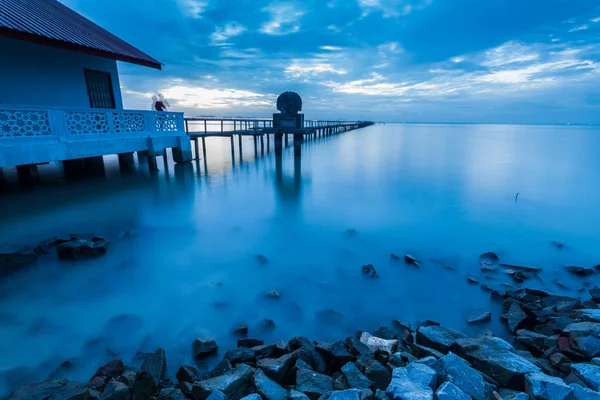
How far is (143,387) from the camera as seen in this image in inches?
103

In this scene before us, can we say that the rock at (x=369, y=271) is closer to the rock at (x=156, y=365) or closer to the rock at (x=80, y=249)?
the rock at (x=156, y=365)

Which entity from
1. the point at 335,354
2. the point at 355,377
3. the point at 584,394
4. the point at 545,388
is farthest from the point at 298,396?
the point at 584,394

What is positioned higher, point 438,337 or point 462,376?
point 462,376

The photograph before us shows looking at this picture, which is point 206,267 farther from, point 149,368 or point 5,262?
point 5,262

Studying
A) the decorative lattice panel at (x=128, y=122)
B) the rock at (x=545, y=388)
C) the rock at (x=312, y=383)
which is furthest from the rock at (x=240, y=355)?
the decorative lattice panel at (x=128, y=122)

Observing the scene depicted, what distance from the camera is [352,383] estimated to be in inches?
103

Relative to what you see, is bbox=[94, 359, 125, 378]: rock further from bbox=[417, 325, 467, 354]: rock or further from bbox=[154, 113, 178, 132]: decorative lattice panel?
bbox=[154, 113, 178, 132]: decorative lattice panel

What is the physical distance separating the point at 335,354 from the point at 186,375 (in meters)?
1.47

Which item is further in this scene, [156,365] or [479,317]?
[479,317]

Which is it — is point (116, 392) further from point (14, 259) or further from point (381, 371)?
point (14, 259)

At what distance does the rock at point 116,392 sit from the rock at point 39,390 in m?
0.51

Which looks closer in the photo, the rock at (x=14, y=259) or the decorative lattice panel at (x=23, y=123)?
the rock at (x=14, y=259)

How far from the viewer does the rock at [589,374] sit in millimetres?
2359

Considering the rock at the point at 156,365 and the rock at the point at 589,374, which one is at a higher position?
the rock at the point at 589,374
